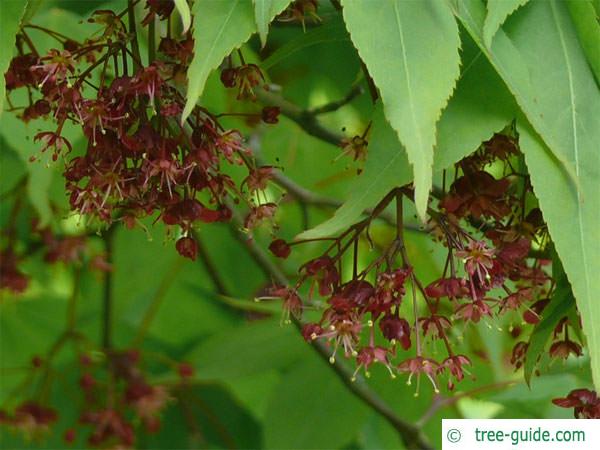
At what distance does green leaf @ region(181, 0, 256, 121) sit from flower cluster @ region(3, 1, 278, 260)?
0.35ft

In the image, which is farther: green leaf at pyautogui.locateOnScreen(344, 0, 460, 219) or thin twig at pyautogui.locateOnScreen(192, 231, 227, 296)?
thin twig at pyautogui.locateOnScreen(192, 231, 227, 296)

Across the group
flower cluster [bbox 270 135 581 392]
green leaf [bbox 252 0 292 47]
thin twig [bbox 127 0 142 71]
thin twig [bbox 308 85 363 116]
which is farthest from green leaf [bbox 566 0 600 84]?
thin twig [bbox 308 85 363 116]

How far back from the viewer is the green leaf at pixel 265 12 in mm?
878

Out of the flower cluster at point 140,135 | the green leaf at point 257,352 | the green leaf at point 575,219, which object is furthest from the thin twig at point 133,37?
the green leaf at point 257,352

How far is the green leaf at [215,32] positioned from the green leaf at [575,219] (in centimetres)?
22

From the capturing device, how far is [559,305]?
998 millimetres

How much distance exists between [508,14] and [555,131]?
98 mm

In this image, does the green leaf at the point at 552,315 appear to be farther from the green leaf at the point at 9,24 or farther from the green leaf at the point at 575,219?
the green leaf at the point at 9,24

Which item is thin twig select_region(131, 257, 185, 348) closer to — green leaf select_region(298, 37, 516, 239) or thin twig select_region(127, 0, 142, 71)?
thin twig select_region(127, 0, 142, 71)

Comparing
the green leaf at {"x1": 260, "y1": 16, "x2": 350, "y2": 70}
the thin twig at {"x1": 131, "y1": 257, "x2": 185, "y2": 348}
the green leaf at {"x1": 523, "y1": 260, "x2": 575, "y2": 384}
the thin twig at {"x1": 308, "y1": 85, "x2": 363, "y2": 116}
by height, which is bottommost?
the green leaf at {"x1": 523, "y1": 260, "x2": 575, "y2": 384}

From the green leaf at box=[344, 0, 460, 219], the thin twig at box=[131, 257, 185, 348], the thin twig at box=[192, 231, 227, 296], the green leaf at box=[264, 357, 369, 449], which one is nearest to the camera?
the green leaf at box=[344, 0, 460, 219]

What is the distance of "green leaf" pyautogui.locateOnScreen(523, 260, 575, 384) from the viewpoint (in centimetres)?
99

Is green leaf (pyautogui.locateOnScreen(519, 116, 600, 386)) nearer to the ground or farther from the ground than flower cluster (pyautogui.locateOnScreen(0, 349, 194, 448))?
nearer to the ground

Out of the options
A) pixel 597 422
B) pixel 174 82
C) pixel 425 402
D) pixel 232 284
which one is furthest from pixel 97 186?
pixel 232 284
